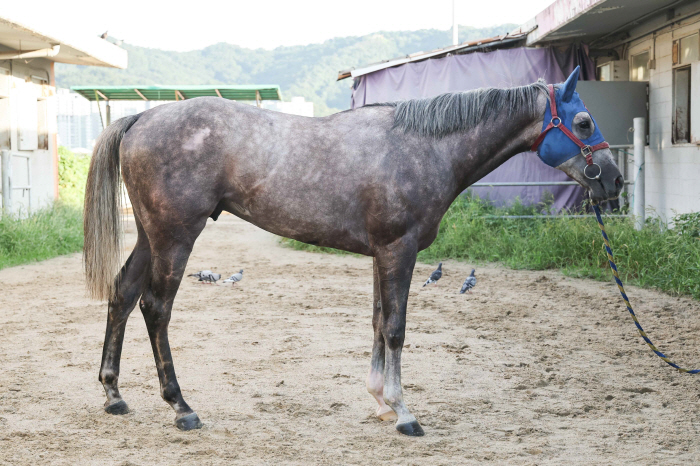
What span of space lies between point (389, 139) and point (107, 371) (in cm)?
200

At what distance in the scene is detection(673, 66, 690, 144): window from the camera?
8844mm

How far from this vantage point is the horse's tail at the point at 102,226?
11.5 ft

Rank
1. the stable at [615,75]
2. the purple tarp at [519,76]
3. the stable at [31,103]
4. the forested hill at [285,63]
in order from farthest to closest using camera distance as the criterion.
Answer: the forested hill at [285,63]
the purple tarp at [519,76]
the stable at [31,103]
the stable at [615,75]

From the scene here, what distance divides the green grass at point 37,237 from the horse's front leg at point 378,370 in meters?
6.83

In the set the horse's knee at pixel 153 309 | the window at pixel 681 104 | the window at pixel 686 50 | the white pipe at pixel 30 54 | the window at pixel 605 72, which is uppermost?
the white pipe at pixel 30 54

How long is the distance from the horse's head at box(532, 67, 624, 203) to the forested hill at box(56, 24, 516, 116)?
7296 cm

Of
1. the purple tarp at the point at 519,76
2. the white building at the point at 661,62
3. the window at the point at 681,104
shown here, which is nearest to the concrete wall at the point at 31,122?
the purple tarp at the point at 519,76

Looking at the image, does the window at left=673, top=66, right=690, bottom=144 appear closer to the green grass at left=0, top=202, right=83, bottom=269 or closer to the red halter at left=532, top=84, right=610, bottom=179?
the red halter at left=532, top=84, right=610, bottom=179

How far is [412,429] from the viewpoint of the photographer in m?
3.26

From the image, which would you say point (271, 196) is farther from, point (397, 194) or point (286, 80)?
point (286, 80)

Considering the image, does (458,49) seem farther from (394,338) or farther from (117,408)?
(117,408)

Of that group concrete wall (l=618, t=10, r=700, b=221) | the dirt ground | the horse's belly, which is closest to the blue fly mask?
the horse's belly

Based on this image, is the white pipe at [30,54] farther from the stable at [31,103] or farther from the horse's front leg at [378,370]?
the horse's front leg at [378,370]

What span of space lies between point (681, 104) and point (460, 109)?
6.83 m
